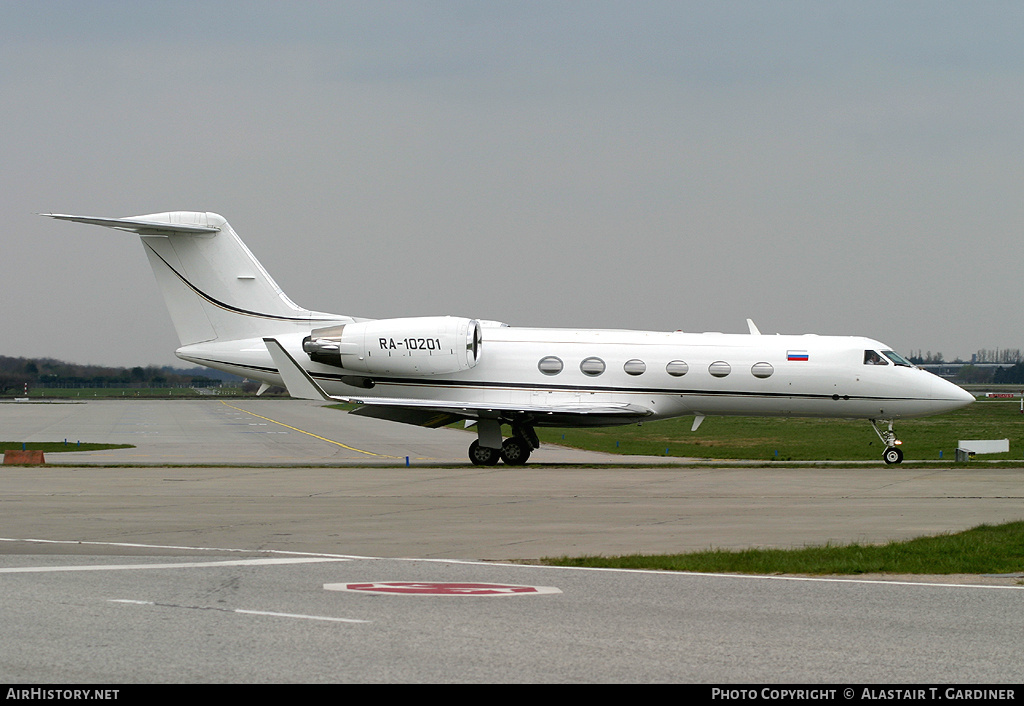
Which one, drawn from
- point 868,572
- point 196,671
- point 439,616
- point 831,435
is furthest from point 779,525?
point 831,435

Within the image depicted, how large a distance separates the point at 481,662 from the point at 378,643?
2.76 feet

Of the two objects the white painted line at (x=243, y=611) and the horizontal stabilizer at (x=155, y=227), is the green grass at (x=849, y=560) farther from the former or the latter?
the horizontal stabilizer at (x=155, y=227)

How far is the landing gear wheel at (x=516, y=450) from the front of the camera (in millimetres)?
28156

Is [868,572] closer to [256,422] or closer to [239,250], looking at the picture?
[239,250]

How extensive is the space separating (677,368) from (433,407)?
6.33 metres

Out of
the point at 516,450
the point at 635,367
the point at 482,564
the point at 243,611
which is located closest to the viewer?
the point at 243,611

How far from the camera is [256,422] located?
60125mm

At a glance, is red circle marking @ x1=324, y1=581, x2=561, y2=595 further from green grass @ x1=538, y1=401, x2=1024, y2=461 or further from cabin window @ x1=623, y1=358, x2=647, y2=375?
green grass @ x1=538, y1=401, x2=1024, y2=461

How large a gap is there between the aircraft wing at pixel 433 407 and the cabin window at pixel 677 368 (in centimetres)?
116

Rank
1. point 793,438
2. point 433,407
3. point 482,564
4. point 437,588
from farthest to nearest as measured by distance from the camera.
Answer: point 793,438, point 433,407, point 482,564, point 437,588

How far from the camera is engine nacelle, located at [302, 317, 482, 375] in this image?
1085 inches

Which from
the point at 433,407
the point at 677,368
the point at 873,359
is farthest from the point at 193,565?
the point at 873,359

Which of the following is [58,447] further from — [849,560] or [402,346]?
[849,560]

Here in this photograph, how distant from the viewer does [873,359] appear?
27.2 meters
